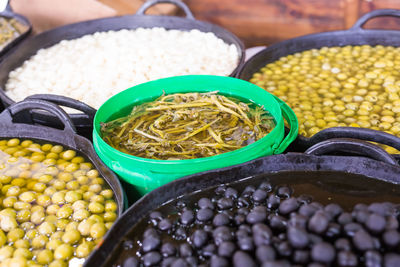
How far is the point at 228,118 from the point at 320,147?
46 cm

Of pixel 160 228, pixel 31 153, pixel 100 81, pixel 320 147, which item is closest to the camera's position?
pixel 160 228

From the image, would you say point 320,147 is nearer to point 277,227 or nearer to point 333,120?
point 277,227

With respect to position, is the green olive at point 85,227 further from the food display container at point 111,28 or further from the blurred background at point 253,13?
the blurred background at point 253,13

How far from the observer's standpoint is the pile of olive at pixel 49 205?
1.45 metres

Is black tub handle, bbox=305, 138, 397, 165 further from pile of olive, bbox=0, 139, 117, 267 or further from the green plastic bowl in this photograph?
pile of olive, bbox=0, 139, 117, 267

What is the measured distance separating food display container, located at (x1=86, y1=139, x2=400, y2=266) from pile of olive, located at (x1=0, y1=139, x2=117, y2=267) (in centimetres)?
24

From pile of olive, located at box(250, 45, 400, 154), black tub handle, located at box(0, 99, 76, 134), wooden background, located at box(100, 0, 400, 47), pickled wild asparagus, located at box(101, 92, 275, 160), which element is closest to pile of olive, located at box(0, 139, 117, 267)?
black tub handle, located at box(0, 99, 76, 134)

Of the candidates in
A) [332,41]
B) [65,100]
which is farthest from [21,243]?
[332,41]

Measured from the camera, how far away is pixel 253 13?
360cm

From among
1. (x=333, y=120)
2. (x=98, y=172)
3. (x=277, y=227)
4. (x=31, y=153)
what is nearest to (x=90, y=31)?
(x=31, y=153)

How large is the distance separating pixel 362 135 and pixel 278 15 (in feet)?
7.01

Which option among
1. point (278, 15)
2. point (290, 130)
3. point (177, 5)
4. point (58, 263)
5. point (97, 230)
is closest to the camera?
point (58, 263)

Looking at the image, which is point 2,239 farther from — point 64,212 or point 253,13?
point 253,13

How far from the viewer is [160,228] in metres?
1.35
